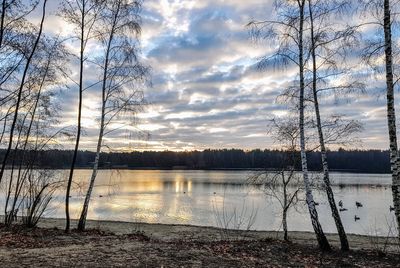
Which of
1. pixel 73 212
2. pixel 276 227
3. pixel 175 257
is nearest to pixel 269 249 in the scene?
pixel 175 257

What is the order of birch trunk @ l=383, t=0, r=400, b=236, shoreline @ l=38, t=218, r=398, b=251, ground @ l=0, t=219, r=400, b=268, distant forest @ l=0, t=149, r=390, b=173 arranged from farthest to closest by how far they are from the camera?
distant forest @ l=0, t=149, r=390, b=173 → shoreline @ l=38, t=218, r=398, b=251 → birch trunk @ l=383, t=0, r=400, b=236 → ground @ l=0, t=219, r=400, b=268

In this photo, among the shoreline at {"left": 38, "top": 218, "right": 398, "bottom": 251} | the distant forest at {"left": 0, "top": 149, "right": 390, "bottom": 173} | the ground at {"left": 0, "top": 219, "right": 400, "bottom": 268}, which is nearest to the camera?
the ground at {"left": 0, "top": 219, "right": 400, "bottom": 268}

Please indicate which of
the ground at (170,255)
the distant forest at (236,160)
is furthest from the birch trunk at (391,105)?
the distant forest at (236,160)

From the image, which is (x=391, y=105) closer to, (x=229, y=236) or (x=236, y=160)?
(x=229, y=236)

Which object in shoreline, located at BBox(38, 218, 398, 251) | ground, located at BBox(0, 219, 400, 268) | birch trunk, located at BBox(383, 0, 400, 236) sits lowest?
shoreline, located at BBox(38, 218, 398, 251)

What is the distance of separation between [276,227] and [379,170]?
134191 millimetres

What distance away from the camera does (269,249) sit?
12781 millimetres

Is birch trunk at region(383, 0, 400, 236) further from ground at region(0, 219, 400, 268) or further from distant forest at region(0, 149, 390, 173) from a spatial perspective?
distant forest at region(0, 149, 390, 173)

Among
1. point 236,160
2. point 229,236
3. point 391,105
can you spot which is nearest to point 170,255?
point 391,105

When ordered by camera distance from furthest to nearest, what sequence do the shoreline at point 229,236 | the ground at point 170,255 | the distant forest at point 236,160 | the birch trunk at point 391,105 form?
1. the distant forest at point 236,160
2. the shoreline at point 229,236
3. the birch trunk at point 391,105
4. the ground at point 170,255

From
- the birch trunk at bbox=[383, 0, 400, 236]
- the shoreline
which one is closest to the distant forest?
the shoreline

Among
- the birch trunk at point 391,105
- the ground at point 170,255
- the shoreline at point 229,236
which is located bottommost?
the shoreline at point 229,236

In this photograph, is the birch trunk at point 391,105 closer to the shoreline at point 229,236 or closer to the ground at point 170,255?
the ground at point 170,255

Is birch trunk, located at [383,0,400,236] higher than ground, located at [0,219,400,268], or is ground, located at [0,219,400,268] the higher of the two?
birch trunk, located at [383,0,400,236]
